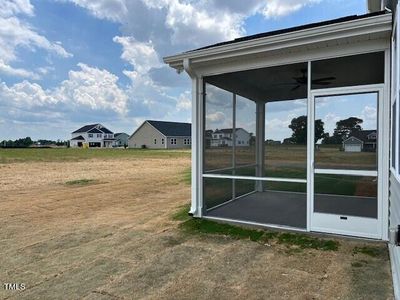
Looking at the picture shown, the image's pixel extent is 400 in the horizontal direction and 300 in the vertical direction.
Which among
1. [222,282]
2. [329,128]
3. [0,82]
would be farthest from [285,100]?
[0,82]

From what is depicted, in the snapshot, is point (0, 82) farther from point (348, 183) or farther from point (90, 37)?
point (348, 183)

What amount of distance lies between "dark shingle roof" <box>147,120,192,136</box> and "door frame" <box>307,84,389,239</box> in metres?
44.8

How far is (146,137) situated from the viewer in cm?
5122

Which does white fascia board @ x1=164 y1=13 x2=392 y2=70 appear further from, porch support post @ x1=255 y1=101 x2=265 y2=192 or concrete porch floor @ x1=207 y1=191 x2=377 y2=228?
porch support post @ x1=255 y1=101 x2=265 y2=192

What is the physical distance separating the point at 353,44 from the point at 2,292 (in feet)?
16.1

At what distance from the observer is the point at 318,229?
178 inches

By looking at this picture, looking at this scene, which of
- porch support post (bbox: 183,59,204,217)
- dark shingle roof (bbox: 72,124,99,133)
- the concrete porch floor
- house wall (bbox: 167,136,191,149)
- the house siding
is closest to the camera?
the house siding

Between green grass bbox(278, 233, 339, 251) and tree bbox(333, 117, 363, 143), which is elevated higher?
tree bbox(333, 117, 363, 143)

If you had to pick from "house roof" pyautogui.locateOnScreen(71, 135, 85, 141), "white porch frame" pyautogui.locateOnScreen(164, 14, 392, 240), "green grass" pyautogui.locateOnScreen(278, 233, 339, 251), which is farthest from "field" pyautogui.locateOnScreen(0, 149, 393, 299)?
"house roof" pyautogui.locateOnScreen(71, 135, 85, 141)

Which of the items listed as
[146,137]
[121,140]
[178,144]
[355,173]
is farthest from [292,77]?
[121,140]

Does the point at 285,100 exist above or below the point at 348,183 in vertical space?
above

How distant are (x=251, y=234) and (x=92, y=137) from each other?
62433 millimetres

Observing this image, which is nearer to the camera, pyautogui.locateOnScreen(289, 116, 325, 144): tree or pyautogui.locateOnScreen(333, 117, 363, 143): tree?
pyautogui.locateOnScreen(333, 117, 363, 143): tree

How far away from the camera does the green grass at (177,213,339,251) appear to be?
4.14 metres
